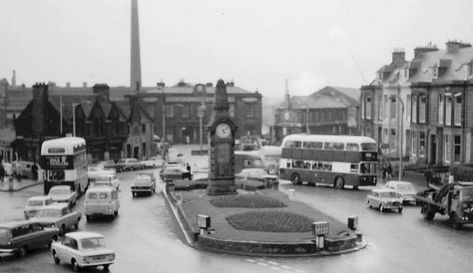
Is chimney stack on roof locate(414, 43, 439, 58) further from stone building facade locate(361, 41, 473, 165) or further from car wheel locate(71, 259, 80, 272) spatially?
car wheel locate(71, 259, 80, 272)

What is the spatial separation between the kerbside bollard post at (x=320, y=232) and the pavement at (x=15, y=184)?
3359cm

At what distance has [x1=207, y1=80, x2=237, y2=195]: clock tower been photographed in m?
48.0

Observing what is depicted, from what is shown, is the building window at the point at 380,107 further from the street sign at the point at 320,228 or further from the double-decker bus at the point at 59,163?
the street sign at the point at 320,228

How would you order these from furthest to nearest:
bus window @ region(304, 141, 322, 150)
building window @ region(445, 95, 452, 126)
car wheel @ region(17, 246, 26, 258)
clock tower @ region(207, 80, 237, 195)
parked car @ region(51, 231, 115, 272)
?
building window @ region(445, 95, 452, 126), bus window @ region(304, 141, 322, 150), clock tower @ region(207, 80, 237, 195), car wheel @ region(17, 246, 26, 258), parked car @ region(51, 231, 115, 272)

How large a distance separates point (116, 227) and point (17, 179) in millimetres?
29418

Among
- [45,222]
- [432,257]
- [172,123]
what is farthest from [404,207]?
[172,123]

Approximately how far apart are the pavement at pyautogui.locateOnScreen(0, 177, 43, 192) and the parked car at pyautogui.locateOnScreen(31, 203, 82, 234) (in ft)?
74.0

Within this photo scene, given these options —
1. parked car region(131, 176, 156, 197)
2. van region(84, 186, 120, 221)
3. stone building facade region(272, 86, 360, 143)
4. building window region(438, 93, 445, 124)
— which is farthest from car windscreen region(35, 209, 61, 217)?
stone building facade region(272, 86, 360, 143)

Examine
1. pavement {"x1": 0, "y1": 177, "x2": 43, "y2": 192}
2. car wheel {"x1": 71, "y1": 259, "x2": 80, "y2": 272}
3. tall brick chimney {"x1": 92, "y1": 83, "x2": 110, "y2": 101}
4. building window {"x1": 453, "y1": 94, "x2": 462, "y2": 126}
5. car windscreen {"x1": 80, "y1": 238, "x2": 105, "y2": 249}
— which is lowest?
car wheel {"x1": 71, "y1": 259, "x2": 80, "y2": 272}

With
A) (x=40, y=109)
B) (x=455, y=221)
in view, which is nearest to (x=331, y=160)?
(x=455, y=221)

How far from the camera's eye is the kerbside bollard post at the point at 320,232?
102 feet

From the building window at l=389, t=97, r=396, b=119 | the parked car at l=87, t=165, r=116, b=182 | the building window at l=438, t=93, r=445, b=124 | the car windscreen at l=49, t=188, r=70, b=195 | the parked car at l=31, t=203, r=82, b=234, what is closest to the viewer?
the parked car at l=31, t=203, r=82, b=234

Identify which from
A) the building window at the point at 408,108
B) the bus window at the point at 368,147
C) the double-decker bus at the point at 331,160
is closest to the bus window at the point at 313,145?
the double-decker bus at the point at 331,160

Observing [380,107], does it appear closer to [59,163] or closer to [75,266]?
[59,163]
